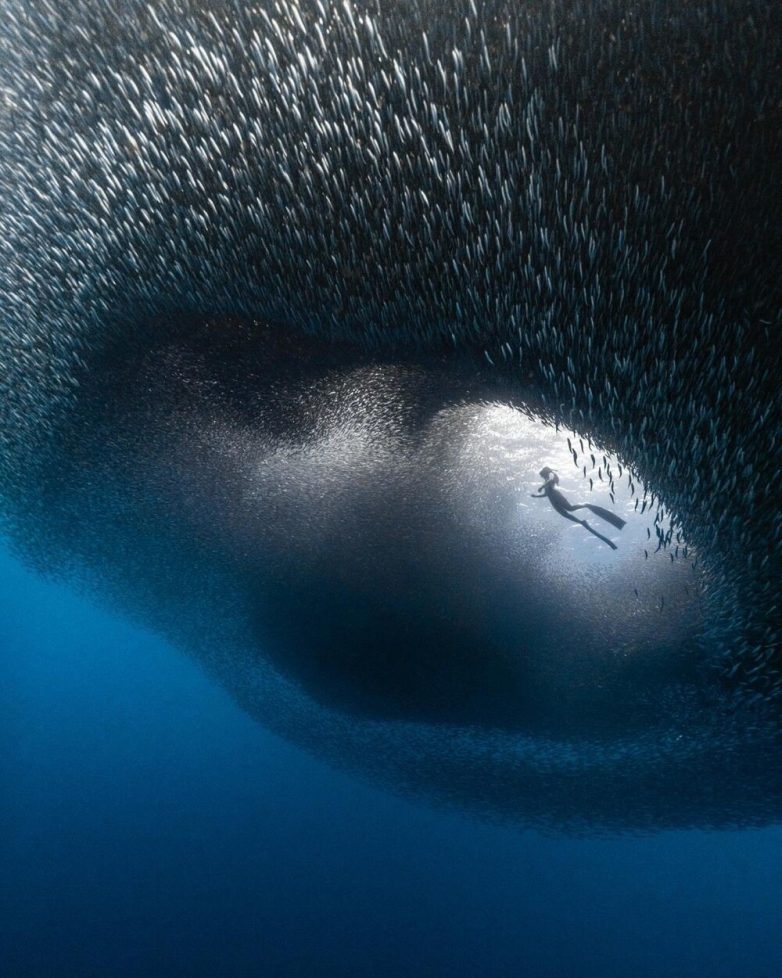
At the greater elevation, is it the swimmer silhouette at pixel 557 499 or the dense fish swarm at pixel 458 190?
the swimmer silhouette at pixel 557 499

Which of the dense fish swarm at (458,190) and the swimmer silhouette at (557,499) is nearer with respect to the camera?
the dense fish swarm at (458,190)

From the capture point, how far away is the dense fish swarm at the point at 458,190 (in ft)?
5.40

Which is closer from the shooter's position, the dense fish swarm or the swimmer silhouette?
the dense fish swarm

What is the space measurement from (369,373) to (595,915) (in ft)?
42.8

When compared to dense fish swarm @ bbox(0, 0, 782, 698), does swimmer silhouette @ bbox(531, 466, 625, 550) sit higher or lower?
higher

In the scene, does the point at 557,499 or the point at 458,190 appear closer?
the point at 458,190

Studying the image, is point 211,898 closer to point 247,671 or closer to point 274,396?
point 247,671

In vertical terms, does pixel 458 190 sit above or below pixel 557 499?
below

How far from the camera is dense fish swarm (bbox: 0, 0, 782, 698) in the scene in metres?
1.65

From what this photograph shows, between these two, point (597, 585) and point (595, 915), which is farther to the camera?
point (595, 915)

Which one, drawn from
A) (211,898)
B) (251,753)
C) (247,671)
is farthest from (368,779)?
(211,898)

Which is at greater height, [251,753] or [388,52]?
[388,52]

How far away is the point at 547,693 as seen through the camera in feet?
14.1

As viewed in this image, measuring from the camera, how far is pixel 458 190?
1896 millimetres
